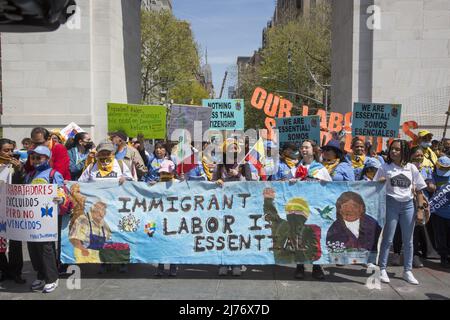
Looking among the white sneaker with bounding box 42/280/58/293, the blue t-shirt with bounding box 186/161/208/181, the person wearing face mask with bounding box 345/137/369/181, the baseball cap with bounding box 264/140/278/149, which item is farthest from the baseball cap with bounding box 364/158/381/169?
the white sneaker with bounding box 42/280/58/293

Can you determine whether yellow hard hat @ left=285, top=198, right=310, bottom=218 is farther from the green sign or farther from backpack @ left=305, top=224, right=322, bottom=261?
the green sign

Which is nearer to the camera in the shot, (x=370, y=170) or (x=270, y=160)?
(x=370, y=170)

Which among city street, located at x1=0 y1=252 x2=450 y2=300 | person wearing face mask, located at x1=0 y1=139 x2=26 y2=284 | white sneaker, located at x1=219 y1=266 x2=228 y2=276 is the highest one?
person wearing face mask, located at x1=0 y1=139 x2=26 y2=284

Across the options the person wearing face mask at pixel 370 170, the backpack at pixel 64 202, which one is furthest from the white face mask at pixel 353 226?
the backpack at pixel 64 202

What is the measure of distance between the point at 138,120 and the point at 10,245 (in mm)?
4404

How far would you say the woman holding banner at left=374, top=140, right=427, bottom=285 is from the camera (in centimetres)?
614

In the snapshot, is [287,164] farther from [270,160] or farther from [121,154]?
[121,154]

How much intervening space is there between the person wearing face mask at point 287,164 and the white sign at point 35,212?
3206mm

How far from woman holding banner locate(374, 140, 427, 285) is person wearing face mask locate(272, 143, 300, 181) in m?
1.38

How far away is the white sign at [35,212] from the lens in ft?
18.9

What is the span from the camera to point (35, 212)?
5793mm

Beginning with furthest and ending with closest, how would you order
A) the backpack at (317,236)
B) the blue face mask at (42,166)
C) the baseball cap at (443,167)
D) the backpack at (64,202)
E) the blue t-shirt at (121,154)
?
1. the blue t-shirt at (121,154)
2. the baseball cap at (443,167)
3. the backpack at (317,236)
4. the backpack at (64,202)
5. the blue face mask at (42,166)

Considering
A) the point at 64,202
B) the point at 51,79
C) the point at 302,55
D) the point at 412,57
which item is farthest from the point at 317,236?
the point at 302,55

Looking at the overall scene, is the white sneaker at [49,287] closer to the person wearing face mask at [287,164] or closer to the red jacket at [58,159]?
the red jacket at [58,159]
